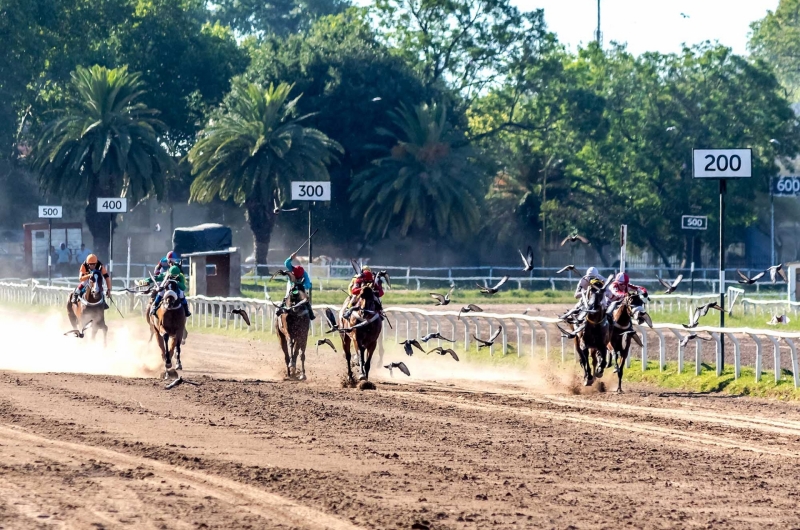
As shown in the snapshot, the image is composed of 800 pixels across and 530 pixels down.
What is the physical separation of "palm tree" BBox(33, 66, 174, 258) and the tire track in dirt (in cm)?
4358

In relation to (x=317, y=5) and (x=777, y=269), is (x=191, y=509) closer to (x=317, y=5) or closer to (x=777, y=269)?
(x=777, y=269)

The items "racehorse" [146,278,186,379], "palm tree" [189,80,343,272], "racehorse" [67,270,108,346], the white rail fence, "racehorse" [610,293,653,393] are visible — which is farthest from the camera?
"palm tree" [189,80,343,272]

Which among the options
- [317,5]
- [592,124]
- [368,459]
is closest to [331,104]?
[592,124]

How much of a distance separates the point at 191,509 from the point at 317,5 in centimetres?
11309

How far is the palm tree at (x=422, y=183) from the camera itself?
57.1 meters

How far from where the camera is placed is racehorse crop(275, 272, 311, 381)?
20.1m

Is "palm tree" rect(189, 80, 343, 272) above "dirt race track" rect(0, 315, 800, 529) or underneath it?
Result: above

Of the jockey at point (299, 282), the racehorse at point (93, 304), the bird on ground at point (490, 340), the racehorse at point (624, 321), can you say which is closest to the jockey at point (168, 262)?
the racehorse at point (93, 304)

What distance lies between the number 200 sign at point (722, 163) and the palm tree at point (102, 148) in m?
38.5

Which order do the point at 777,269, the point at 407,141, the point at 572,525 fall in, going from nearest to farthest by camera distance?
the point at 572,525 < the point at 777,269 < the point at 407,141

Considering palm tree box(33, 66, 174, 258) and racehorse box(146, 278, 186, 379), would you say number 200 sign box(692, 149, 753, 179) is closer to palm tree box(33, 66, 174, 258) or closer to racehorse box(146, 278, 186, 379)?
racehorse box(146, 278, 186, 379)

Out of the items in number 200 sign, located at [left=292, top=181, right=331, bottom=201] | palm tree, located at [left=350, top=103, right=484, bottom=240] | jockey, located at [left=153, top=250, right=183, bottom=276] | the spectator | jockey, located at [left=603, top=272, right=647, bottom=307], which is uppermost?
palm tree, located at [left=350, top=103, right=484, bottom=240]

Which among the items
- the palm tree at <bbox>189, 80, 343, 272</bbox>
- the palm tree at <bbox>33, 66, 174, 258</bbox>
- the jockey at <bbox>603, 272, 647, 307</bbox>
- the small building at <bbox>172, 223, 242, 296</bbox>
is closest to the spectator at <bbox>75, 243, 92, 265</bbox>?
the palm tree at <bbox>33, 66, 174, 258</bbox>

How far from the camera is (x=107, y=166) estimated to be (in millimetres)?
55375
